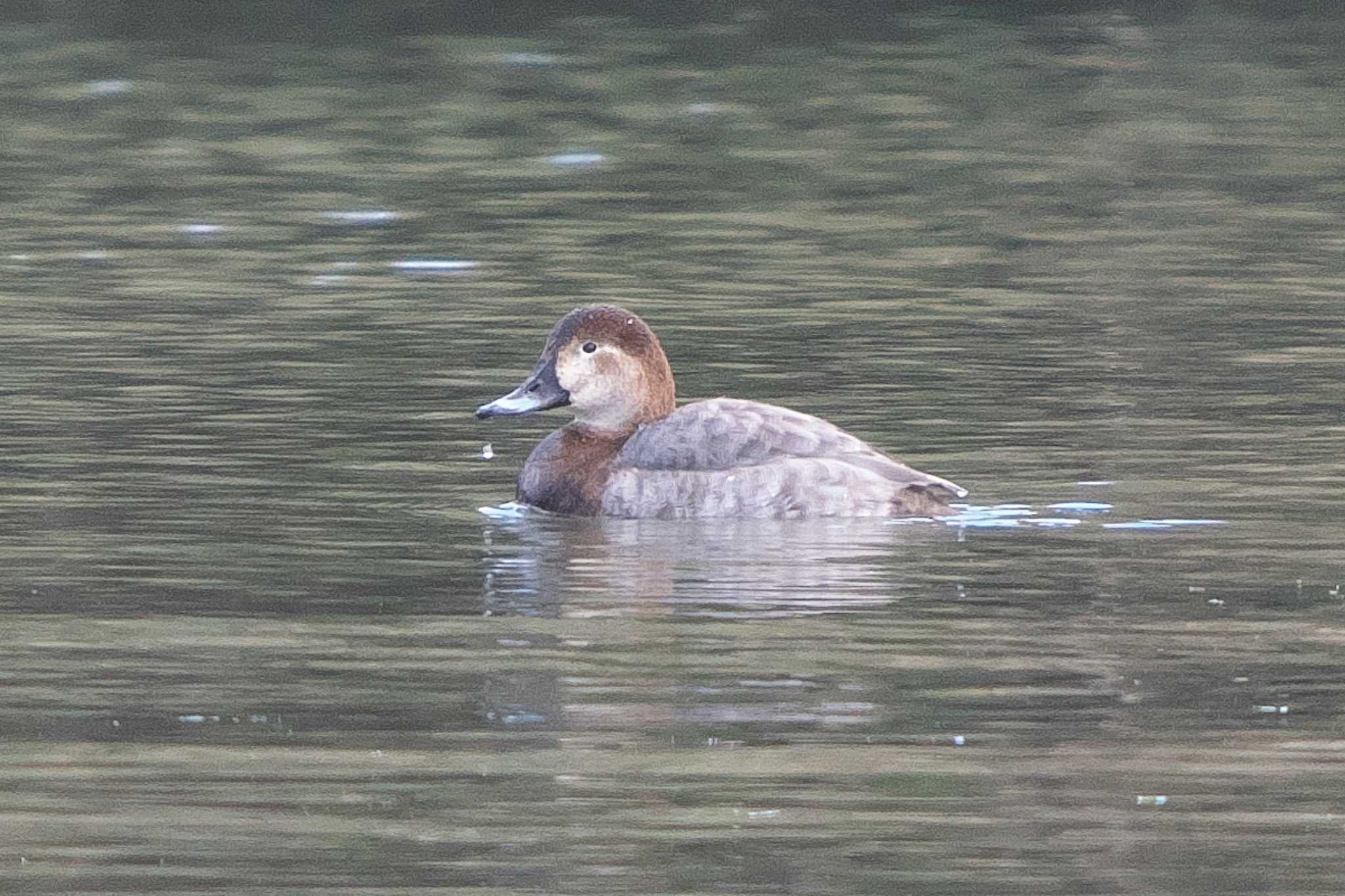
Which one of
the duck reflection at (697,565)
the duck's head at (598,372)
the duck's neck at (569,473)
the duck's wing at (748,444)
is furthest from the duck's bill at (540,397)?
the duck reflection at (697,565)

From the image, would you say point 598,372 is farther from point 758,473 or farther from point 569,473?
point 758,473

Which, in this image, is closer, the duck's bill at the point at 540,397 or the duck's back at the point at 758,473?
the duck's back at the point at 758,473

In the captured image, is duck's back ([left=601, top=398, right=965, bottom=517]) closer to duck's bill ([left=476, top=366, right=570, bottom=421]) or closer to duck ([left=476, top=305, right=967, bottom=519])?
duck ([left=476, top=305, right=967, bottom=519])

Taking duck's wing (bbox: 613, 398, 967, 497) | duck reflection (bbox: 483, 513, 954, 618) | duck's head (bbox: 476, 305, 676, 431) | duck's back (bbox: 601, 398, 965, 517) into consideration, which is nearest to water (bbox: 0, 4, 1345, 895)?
duck reflection (bbox: 483, 513, 954, 618)

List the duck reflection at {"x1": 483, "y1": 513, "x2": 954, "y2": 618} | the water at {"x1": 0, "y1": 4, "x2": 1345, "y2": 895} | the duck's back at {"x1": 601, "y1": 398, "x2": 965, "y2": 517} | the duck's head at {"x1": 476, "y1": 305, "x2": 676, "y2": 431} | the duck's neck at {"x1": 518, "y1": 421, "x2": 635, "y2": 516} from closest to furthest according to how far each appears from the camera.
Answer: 1. the water at {"x1": 0, "y1": 4, "x2": 1345, "y2": 895}
2. the duck reflection at {"x1": 483, "y1": 513, "x2": 954, "y2": 618}
3. the duck's back at {"x1": 601, "y1": 398, "x2": 965, "y2": 517}
4. the duck's neck at {"x1": 518, "y1": 421, "x2": 635, "y2": 516}
5. the duck's head at {"x1": 476, "y1": 305, "x2": 676, "y2": 431}

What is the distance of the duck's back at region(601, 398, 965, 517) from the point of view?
11.9 metres

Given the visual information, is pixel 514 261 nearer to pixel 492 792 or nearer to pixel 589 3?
pixel 492 792

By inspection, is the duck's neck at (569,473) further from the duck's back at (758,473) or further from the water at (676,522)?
the water at (676,522)

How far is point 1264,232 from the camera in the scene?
64.4 ft

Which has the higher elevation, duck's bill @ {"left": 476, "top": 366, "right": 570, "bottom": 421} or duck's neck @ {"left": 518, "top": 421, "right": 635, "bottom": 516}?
duck's bill @ {"left": 476, "top": 366, "right": 570, "bottom": 421}

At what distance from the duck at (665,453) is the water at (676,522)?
0.61ft

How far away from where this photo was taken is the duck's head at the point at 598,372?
42.5ft

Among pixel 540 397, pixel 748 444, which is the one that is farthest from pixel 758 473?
pixel 540 397

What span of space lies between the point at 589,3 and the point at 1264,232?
14.3 meters
